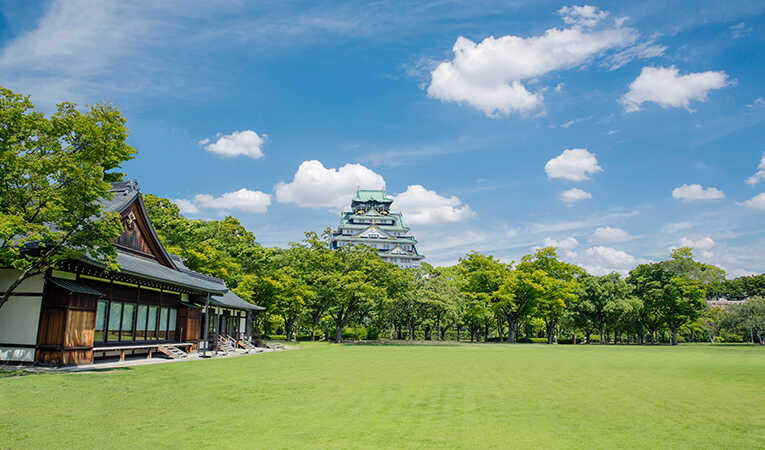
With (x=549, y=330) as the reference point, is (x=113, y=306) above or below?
above

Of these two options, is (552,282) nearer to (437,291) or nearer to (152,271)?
(437,291)

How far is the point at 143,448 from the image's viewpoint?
20.0 feet

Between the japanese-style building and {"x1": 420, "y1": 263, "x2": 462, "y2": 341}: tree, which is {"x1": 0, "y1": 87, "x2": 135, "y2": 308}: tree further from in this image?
{"x1": 420, "y1": 263, "x2": 462, "y2": 341}: tree

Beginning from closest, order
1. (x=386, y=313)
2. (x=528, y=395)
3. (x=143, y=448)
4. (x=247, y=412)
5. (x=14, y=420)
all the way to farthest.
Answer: (x=143, y=448) → (x=14, y=420) → (x=247, y=412) → (x=528, y=395) → (x=386, y=313)

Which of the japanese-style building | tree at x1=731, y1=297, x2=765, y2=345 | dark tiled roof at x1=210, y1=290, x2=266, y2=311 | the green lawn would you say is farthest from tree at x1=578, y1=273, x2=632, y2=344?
the japanese-style building

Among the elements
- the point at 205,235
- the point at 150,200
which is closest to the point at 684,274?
the point at 205,235

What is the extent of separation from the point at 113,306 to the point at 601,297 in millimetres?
48382

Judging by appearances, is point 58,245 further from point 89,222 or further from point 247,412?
point 247,412

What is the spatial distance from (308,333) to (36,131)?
47036 mm

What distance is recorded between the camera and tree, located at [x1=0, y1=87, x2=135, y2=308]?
13008mm

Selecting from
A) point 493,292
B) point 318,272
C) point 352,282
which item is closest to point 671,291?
point 493,292

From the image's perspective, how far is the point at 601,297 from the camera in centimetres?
5119

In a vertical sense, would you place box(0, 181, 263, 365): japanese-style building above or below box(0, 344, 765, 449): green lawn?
above

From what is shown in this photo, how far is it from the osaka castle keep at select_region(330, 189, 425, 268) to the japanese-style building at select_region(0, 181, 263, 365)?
204 feet
